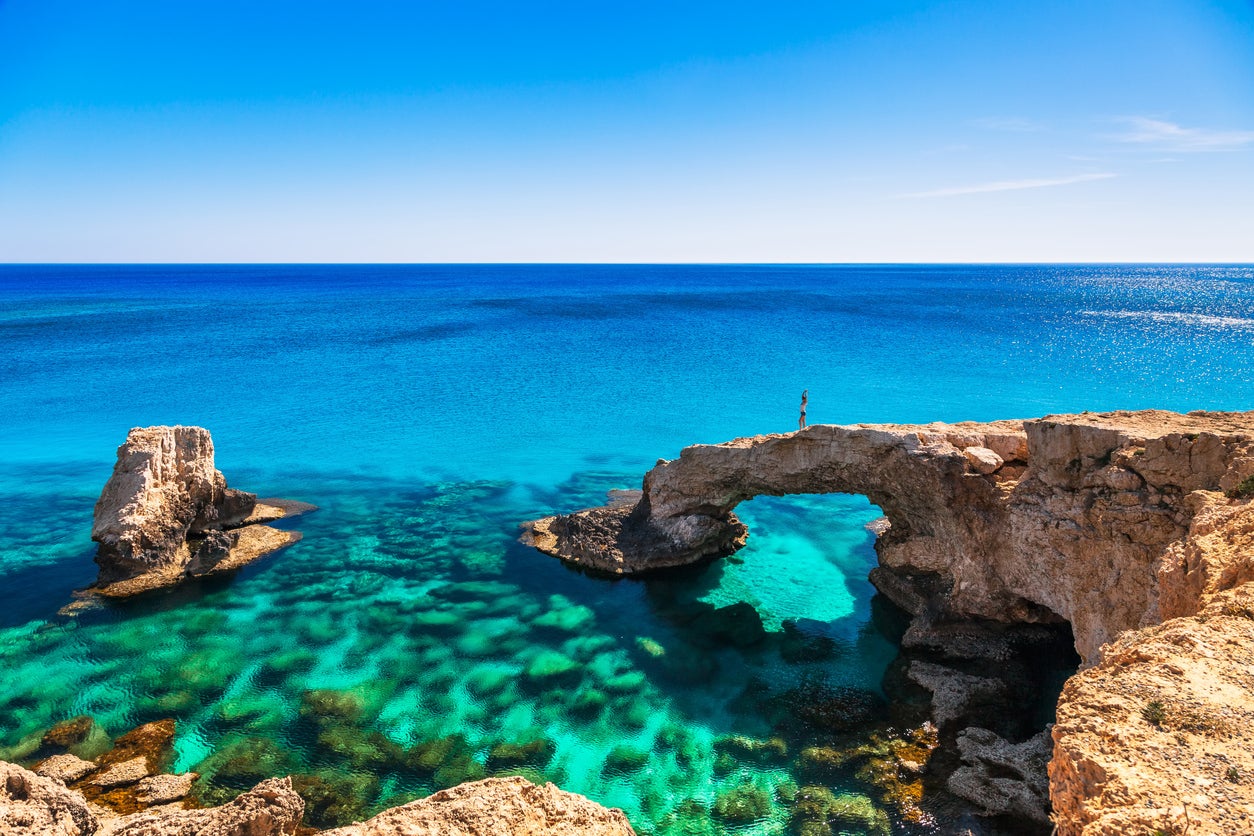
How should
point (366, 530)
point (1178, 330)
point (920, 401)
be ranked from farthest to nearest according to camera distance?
point (1178, 330) < point (920, 401) < point (366, 530)

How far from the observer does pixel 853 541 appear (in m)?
24.5

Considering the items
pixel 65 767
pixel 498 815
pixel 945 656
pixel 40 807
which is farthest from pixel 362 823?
pixel 945 656

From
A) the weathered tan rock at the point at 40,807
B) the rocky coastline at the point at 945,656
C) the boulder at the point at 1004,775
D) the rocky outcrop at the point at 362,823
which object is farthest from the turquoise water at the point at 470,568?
the rocky outcrop at the point at 362,823

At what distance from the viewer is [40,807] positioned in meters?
9.41

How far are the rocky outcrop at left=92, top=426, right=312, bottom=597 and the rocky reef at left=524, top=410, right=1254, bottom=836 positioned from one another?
392 inches

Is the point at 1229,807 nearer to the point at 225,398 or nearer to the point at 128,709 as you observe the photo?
the point at 128,709

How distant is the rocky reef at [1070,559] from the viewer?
637 centimetres

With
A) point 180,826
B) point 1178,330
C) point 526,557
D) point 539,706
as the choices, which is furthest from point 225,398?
point 1178,330

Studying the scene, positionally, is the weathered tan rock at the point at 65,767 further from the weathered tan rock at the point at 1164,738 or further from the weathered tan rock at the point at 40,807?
the weathered tan rock at the point at 1164,738

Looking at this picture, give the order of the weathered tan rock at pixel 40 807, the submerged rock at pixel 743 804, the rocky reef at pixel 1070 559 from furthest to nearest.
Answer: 1. the submerged rock at pixel 743 804
2. the weathered tan rock at pixel 40 807
3. the rocky reef at pixel 1070 559

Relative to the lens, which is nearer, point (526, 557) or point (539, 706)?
point (539, 706)

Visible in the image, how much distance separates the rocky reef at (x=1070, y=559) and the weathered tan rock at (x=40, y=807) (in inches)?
481

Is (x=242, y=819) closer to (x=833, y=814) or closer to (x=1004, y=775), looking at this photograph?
(x=833, y=814)

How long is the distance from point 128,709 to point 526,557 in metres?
11.1
